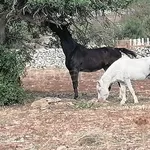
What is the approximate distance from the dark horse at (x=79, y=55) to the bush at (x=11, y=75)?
5.62 feet

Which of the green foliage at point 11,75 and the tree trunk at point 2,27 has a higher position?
the tree trunk at point 2,27

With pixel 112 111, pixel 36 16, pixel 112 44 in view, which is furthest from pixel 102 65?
pixel 112 111

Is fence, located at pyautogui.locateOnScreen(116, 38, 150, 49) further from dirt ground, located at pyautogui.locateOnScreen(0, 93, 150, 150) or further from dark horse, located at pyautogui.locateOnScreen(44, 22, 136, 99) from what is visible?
Answer: dirt ground, located at pyautogui.locateOnScreen(0, 93, 150, 150)

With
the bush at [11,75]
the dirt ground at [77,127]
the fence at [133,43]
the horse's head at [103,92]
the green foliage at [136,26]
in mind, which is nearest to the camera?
the dirt ground at [77,127]

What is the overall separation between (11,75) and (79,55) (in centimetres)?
→ 254

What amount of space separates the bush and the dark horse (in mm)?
1713

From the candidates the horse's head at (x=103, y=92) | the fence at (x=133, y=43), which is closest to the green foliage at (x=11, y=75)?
the horse's head at (x=103, y=92)

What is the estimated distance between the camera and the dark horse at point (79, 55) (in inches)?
589

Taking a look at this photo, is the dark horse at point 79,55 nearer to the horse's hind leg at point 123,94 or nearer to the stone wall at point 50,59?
the horse's hind leg at point 123,94

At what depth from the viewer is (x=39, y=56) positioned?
29625 millimetres

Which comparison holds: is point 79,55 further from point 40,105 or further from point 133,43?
point 133,43

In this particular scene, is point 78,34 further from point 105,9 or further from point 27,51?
point 105,9

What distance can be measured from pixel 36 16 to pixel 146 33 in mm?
23220

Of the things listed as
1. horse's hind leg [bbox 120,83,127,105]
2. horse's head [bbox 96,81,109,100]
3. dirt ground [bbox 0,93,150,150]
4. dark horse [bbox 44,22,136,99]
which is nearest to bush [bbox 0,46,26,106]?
dirt ground [bbox 0,93,150,150]
